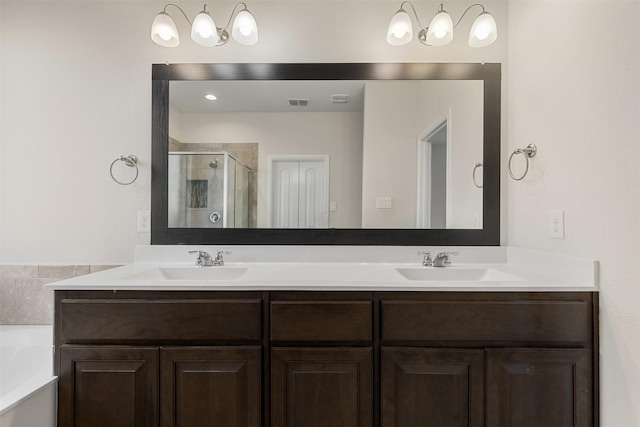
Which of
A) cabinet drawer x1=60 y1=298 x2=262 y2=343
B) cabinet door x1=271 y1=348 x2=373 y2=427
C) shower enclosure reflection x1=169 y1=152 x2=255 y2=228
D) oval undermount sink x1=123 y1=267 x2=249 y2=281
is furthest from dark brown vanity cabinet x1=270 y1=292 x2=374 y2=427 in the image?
shower enclosure reflection x1=169 y1=152 x2=255 y2=228

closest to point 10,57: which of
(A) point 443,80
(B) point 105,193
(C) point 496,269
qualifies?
(B) point 105,193

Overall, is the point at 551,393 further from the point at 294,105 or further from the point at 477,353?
→ the point at 294,105

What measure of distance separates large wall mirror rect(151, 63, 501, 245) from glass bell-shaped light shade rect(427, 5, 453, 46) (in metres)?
0.15

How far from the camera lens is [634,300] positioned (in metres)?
1.06

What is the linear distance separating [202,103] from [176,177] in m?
0.44

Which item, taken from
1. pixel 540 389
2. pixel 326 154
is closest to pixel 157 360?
pixel 326 154

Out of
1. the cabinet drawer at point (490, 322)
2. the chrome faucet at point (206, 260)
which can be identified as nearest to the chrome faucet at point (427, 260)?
the cabinet drawer at point (490, 322)

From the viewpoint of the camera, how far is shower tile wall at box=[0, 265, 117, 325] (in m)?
1.74

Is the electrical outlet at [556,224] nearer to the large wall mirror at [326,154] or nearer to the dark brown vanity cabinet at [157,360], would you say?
the large wall mirror at [326,154]

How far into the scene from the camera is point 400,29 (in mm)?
1600

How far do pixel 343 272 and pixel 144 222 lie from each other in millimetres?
1145

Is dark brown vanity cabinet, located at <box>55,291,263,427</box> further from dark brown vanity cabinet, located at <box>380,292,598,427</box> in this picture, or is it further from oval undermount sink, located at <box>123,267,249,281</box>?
dark brown vanity cabinet, located at <box>380,292,598,427</box>

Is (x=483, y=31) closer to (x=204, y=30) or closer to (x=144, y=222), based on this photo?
(x=204, y=30)

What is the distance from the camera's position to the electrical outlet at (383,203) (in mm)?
1738
